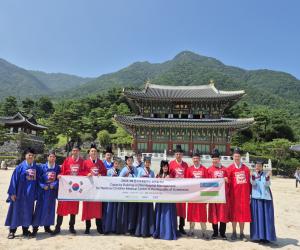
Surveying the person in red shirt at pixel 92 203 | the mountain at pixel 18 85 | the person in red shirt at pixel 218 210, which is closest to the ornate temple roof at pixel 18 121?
the person in red shirt at pixel 92 203

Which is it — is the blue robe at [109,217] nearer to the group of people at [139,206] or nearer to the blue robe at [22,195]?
the group of people at [139,206]

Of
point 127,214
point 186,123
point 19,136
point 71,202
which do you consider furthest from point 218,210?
point 19,136

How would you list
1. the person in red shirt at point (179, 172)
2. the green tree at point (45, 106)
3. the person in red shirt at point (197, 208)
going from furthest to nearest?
the green tree at point (45, 106) < the person in red shirt at point (179, 172) < the person in red shirt at point (197, 208)

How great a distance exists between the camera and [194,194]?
7.79 metres

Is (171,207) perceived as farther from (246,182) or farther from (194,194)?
(246,182)

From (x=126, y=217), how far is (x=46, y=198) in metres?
2.23

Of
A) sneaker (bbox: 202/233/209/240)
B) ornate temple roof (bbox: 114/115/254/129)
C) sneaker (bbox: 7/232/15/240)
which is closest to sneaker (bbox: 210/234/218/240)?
sneaker (bbox: 202/233/209/240)

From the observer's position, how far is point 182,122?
113 feet

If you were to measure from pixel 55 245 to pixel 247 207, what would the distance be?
500 centimetres

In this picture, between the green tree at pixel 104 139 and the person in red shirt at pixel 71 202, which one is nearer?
the person in red shirt at pixel 71 202

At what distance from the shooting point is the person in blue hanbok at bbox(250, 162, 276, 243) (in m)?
7.35

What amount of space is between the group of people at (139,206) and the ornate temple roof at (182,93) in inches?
1076

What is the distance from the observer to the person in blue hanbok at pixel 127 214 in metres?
7.69

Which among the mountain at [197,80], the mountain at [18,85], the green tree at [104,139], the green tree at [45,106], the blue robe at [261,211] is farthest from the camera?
the mountain at [18,85]
